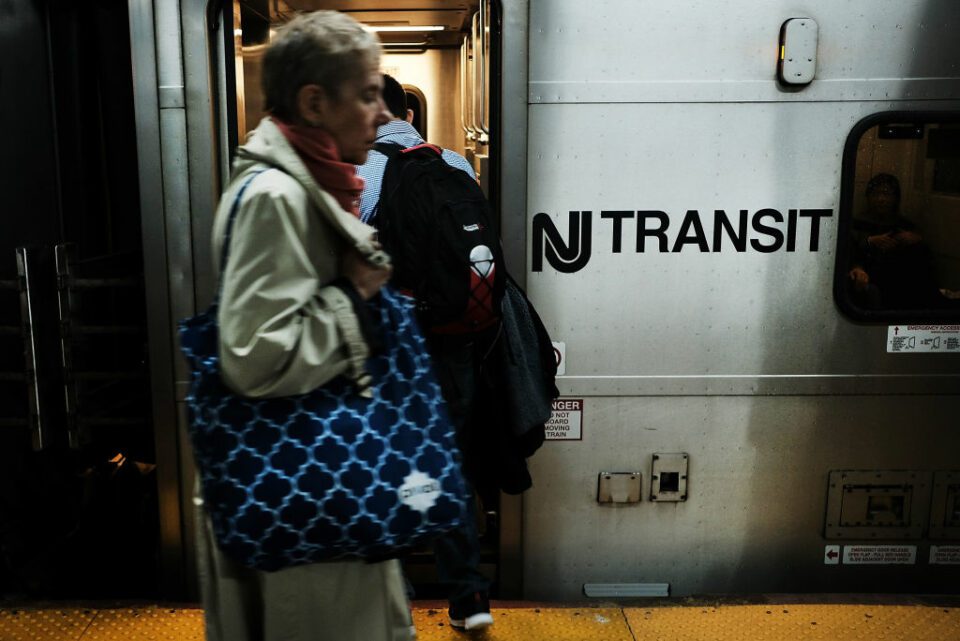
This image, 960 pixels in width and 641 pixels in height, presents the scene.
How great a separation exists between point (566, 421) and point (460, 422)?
0.54 metres

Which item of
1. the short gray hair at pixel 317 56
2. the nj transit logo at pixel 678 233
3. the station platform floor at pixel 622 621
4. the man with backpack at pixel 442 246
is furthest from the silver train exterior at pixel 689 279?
the short gray hair at pixel 317 56

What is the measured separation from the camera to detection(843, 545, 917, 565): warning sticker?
3.16 meters

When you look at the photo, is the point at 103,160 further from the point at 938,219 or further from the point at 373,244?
the point at 938,219

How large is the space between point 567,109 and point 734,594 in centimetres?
178

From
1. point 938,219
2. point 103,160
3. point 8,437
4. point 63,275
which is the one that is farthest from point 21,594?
point 938,219

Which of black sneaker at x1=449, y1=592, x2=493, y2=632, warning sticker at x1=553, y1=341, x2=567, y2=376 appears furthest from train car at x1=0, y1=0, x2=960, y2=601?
black sneaker at x1=449, y1=592, x2=493, y2=632

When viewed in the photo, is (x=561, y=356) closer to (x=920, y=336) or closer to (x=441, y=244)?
(x=441, y=244)

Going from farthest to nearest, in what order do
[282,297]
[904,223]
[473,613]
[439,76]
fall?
[439,76], [904,223], [473,613], [282,297]

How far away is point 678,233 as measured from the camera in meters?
2.97

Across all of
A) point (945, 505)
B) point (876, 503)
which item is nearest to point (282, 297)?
point (876, 503)

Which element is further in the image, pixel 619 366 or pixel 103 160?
pixel 103 160

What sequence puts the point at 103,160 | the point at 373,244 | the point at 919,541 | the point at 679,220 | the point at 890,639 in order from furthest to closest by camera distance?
1. the point at 103,160
2. the point at 919,541
3. the point at 679,220
4. the point at 890,639
5. the point at 373,244

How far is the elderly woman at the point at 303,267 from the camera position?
142 cm

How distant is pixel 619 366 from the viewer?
9.97 ft
